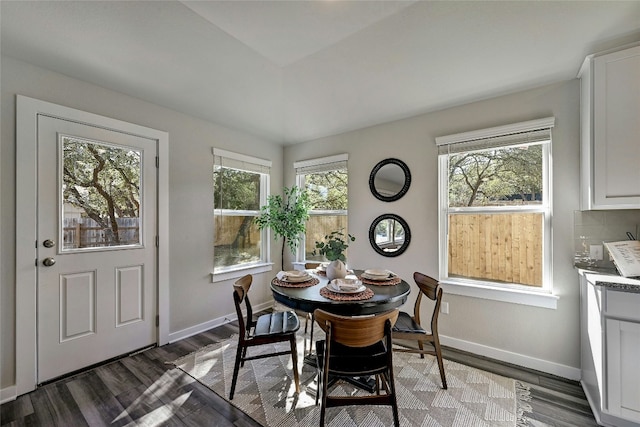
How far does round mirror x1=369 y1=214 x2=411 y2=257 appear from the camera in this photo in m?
2.98

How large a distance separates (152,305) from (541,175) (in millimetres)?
3878


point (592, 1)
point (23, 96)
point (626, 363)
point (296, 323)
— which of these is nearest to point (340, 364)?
point (296, 323)

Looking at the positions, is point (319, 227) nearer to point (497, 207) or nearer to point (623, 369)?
point (497, 207)

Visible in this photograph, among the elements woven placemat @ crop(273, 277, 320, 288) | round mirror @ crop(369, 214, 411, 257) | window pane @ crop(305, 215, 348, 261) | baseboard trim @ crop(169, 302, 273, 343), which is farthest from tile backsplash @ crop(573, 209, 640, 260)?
baseboard trim @ crop(169, 302, 273, 343)

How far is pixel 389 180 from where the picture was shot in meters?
3.12

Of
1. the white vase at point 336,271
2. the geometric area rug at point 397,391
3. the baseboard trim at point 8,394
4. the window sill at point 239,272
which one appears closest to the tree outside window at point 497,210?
the geometric area rug at point 397,391

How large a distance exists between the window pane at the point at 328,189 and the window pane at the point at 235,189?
794 millimetres

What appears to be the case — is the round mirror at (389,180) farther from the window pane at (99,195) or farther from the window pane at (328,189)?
the window pane at (99,195)

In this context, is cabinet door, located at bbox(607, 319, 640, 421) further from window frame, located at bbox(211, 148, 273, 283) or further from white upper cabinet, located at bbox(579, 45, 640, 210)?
window frame, located at bbox(211, 148, 273, 283)

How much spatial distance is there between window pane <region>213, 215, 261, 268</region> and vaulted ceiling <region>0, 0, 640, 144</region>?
1.43 meters

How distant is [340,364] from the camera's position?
1573 mm

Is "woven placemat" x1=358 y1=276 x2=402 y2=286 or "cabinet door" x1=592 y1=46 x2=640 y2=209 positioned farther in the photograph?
"woven placemat" x1=358 y1=276 x2=402 y2=286

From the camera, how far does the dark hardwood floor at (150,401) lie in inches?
67.3

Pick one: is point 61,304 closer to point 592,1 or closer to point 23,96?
point 23,96
